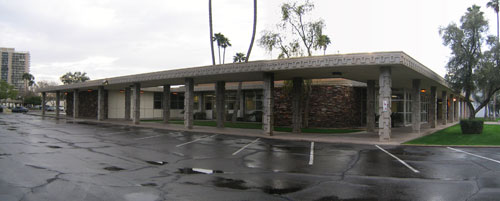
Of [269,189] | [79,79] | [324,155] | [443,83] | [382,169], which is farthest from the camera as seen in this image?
[79,79]

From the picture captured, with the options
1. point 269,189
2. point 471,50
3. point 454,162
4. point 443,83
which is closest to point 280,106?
point 443,83

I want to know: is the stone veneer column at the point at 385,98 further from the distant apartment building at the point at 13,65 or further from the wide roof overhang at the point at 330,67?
the distant apartment building at the point at 13,65

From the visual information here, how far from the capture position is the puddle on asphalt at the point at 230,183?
6.44 m

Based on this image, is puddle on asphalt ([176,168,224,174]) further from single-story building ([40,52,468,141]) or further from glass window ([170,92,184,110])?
glass window ([170,92,184,110])

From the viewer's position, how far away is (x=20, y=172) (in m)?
7.18

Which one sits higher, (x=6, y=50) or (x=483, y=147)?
(x=6, y=50)

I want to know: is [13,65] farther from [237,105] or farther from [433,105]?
[433,105]

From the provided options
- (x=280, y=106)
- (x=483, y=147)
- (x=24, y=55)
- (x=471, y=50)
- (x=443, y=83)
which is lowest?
(x=483, y=147)

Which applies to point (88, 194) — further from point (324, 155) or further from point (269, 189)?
point (324, 155)

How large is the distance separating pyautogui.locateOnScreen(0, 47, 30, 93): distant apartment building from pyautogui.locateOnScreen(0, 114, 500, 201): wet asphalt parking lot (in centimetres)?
→ 15076

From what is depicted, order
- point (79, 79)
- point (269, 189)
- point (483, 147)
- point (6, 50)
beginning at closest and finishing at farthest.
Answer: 1. point (269, 189)
2. point (483, 147)
3. point (79, 79)
4. point (6, 50)

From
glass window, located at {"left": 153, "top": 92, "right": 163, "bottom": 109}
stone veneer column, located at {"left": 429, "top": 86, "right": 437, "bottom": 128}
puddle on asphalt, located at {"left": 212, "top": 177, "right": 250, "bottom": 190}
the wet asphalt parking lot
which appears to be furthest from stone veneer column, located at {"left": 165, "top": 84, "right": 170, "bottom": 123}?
stone veneer column, located at {"left": 429, "top": 86, "right": 437, "bottom": 128}

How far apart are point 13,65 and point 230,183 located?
546ft

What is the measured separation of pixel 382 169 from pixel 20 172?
9.34 metres
